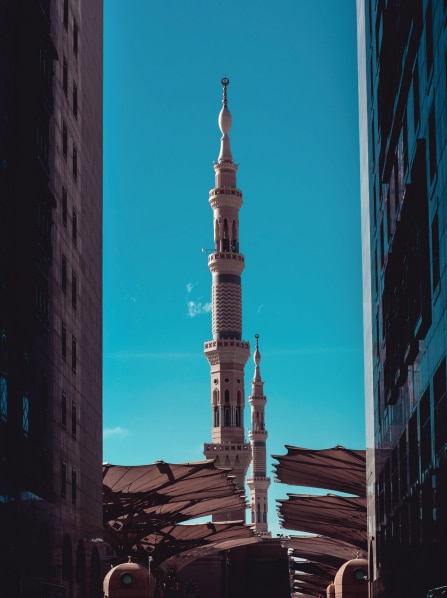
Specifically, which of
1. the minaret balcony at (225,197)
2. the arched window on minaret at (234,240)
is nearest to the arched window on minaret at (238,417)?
the arched window on minaret at (234,240)

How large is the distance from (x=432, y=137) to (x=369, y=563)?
3422 centimetres

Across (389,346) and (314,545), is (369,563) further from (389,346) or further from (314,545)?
(314,545)

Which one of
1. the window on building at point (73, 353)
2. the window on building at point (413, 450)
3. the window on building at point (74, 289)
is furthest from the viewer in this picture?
the window on building at point (74, 289)

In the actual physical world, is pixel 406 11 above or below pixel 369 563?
above

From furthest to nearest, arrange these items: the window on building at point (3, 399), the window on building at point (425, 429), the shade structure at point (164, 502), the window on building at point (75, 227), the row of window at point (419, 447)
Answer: the shade structure at point (164, 502) < the window on building at point (75, 227) < the window on building at point (3, 399) < the window on building at point (425, 429) < the row of window at point (419, 447)

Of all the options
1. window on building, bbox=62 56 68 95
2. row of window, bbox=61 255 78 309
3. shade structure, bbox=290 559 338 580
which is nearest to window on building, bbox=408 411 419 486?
row of window, bbox=61 255 78 309

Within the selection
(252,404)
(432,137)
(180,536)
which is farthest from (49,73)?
(252,404)

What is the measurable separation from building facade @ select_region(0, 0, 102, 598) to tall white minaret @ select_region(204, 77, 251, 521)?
64172 millimetres

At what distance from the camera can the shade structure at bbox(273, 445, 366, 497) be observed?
67.0 m

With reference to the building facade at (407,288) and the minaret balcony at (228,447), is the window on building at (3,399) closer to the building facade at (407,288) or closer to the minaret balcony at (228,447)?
the building facade at (407,288)

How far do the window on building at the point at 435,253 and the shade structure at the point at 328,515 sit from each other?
48.0 metres

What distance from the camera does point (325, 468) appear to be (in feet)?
232

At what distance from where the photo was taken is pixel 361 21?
6138cm

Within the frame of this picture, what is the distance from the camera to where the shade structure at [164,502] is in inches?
2616
